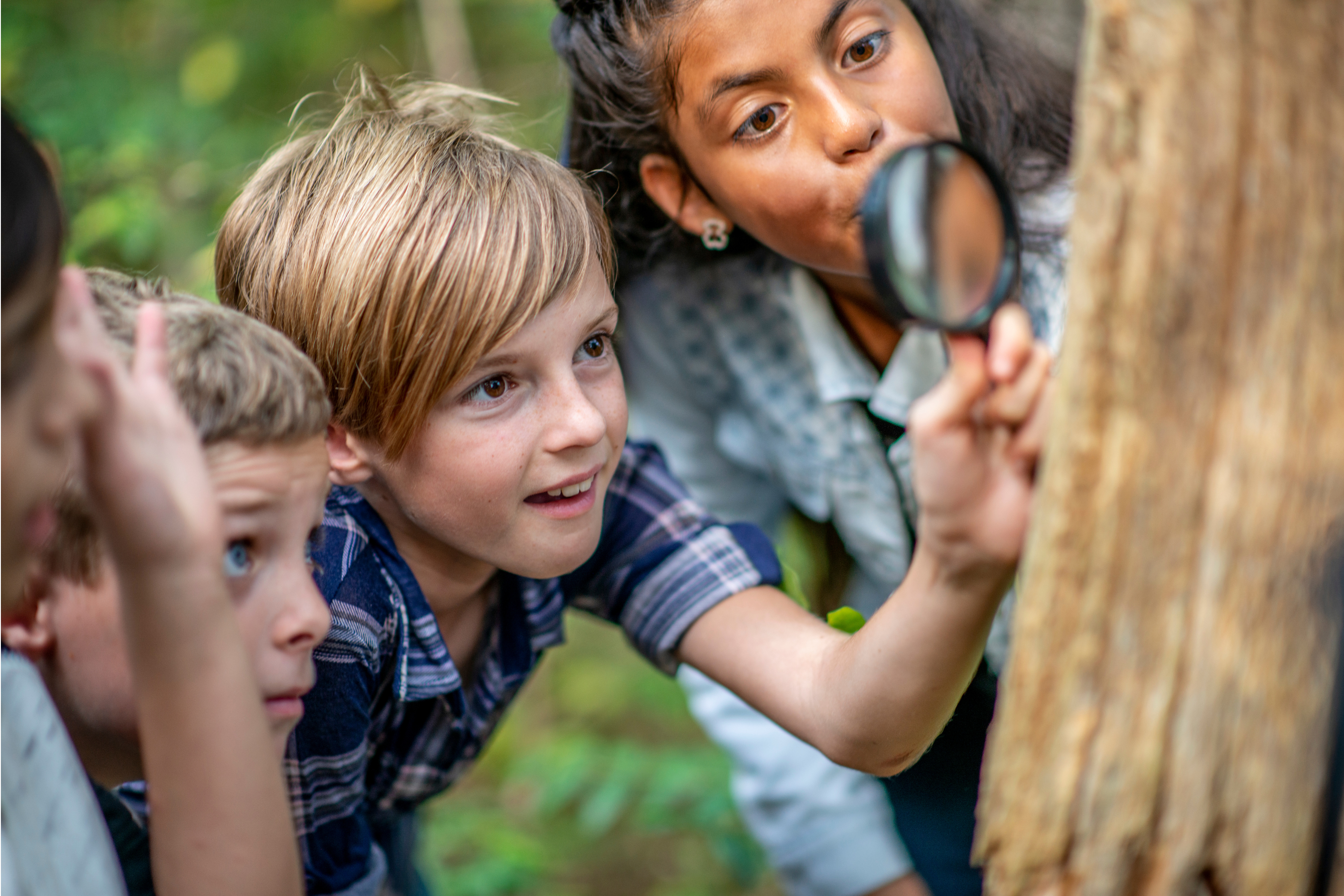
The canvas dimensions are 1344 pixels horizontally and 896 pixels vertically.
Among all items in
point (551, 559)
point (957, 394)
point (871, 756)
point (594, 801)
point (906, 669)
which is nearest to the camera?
point (957, 394)

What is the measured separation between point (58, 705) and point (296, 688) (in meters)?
0.30

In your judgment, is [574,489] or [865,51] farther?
[865,51]

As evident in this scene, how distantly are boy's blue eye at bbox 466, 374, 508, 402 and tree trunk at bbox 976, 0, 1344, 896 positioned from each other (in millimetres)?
775

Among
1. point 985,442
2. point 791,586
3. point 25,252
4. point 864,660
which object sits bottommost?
point 791,586

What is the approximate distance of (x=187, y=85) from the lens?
11.8ft

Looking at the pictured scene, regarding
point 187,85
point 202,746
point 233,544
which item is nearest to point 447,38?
point 187,85

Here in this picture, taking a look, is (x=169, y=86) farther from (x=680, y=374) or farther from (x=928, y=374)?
(x=928, y=374)

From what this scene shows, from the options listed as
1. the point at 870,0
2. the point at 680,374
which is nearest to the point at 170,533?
the point at 870,0

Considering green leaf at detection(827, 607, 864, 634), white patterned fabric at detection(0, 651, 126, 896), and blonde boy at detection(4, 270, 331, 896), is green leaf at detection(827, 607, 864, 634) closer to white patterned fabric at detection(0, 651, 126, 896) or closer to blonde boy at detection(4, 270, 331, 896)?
blonde boy at detection(4, 270, 331, 896)

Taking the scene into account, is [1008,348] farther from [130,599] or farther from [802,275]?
[802,275]

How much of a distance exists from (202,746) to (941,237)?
83 centimetres

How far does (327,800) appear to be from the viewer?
1.47m

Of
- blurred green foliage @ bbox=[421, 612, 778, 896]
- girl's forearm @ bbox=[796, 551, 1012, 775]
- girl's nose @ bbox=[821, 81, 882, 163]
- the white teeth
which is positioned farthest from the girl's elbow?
blurred green foliage @ bbox=[421, 612, 778, 896]

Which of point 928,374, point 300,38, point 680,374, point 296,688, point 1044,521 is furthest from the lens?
point 300,38
